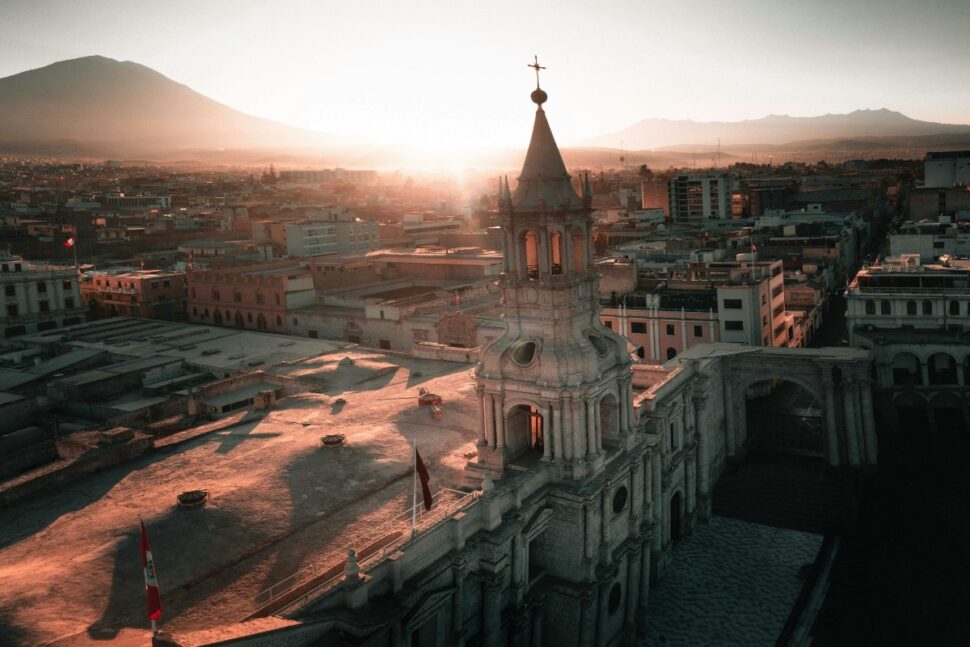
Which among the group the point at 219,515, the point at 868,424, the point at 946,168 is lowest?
the point at 868,424

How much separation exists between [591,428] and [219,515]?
13.6 metres

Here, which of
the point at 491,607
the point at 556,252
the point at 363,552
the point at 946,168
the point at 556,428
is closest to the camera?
the point at 363,552

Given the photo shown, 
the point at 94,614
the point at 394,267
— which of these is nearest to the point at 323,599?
the point at 94,614

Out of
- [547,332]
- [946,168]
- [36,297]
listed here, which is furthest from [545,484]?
[946,168]

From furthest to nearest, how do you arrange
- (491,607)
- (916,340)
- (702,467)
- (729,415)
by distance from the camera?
(916,340) → (729,415) → (702,467) → (491,607)

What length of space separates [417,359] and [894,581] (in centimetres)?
2904

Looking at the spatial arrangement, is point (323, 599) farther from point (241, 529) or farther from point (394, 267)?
point (394, 267)

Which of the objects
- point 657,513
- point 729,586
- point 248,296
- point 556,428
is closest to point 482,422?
point 556,428

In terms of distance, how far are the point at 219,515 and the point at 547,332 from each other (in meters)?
13.2

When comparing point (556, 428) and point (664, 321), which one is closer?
point (556, 428)

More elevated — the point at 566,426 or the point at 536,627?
the point at 566,426

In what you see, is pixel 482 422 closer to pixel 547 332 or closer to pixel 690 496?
pixel 547 332

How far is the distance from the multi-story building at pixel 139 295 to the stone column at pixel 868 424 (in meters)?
73.3

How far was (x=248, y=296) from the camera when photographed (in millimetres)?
82875
